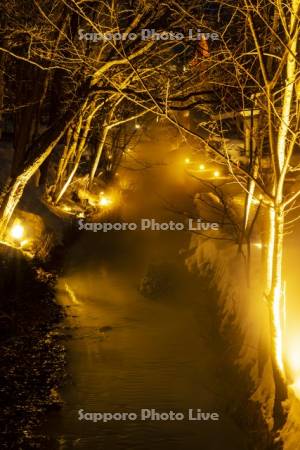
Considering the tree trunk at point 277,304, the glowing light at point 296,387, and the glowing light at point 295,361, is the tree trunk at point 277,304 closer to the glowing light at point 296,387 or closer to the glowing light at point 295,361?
the glowing light at point 296,387

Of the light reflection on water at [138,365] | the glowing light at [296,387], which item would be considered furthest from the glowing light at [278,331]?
the light reflection on water at [138,365]

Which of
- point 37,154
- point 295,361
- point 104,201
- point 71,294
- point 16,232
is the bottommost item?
point 295,361

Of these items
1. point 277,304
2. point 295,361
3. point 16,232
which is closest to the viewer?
point 277,304

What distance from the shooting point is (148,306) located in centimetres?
1418

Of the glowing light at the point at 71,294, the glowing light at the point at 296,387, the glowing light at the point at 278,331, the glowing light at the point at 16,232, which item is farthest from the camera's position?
the glowing light at the point at 16,232

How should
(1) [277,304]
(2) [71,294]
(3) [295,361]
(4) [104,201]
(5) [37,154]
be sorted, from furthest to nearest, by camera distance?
(4) [104,201], (2) [71,294], (5) [37,154], (3) [295,361], (1) [277,304]

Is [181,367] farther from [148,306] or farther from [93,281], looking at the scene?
[93,281]

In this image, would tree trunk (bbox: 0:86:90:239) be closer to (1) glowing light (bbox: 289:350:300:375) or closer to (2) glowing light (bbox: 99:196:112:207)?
(1) glowing light (bbox: 289:350:300:375)

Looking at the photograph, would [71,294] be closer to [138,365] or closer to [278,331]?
[138,365]

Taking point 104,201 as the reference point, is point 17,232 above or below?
below

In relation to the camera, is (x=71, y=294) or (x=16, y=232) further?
(x=16, y=232)

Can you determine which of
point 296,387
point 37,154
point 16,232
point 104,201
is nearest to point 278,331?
point 296,387

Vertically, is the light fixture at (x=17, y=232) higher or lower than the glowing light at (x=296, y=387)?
higher

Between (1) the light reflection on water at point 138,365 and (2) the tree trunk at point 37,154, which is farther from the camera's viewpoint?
(2) the tree trunk at point 37,154
